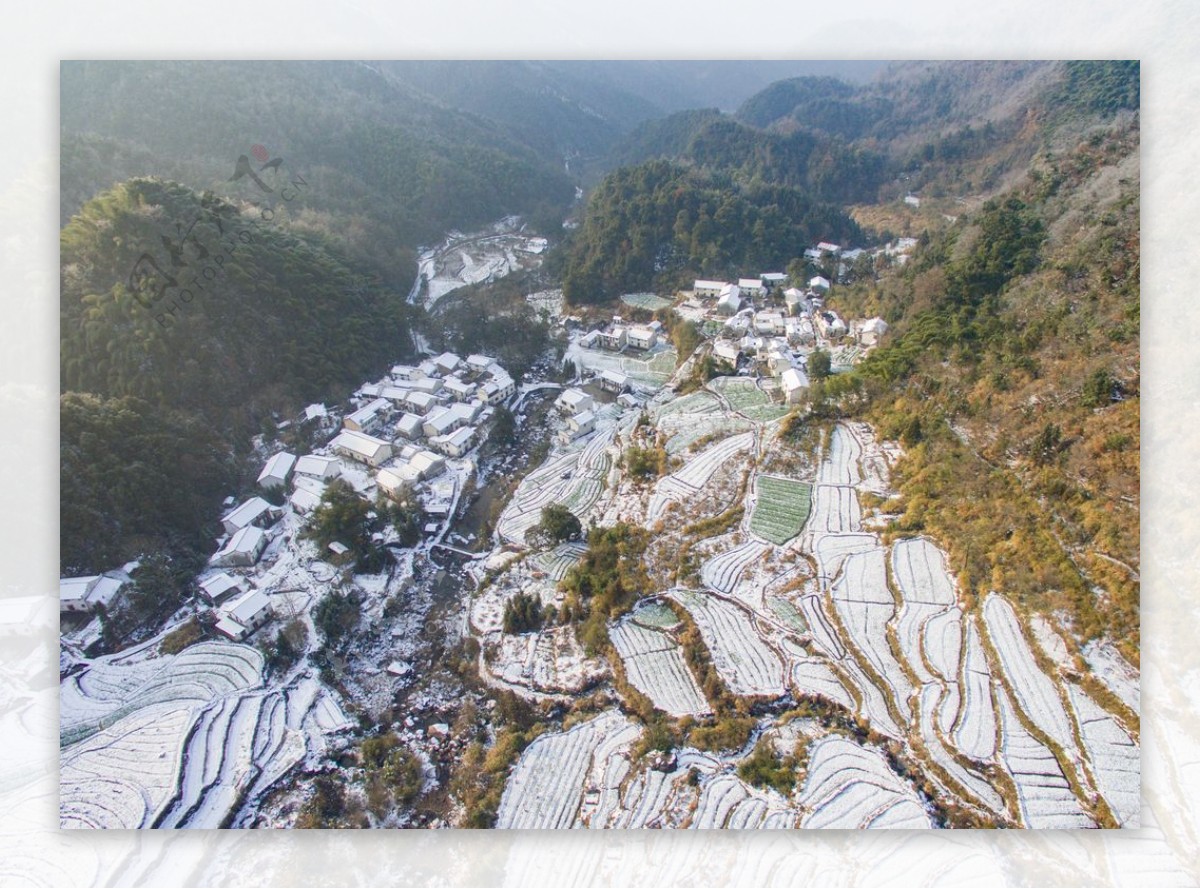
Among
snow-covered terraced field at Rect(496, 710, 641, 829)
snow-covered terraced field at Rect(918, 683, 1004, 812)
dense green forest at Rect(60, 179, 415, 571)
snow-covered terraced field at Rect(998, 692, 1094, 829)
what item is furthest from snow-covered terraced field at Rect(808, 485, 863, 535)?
dense green forest at Rect(60, 179, 415, 571)

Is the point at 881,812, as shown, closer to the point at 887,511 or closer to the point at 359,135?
the point at 887,511

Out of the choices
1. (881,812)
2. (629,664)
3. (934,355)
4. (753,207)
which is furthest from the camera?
(753,207)

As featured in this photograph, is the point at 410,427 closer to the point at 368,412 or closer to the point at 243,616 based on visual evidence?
the point at 368,412

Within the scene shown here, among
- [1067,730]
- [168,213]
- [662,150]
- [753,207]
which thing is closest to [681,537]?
[1067,730]

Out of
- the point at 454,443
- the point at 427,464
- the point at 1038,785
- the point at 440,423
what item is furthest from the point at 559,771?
the point at 440,423

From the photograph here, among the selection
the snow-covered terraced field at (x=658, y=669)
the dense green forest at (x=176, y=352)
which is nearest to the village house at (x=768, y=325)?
the dense green forest at (x=176, y=352)

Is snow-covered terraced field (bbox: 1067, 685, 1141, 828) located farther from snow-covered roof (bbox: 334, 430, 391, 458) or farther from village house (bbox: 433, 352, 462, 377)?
village house (bbox: 433, 352, 462, 377)

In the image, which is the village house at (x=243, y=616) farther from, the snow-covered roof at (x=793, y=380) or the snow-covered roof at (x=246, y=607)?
the snow-covered roof at (x=793, y=380)

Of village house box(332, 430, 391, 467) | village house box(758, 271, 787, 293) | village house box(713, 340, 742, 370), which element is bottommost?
village house box(332, 430, 391, 467)
